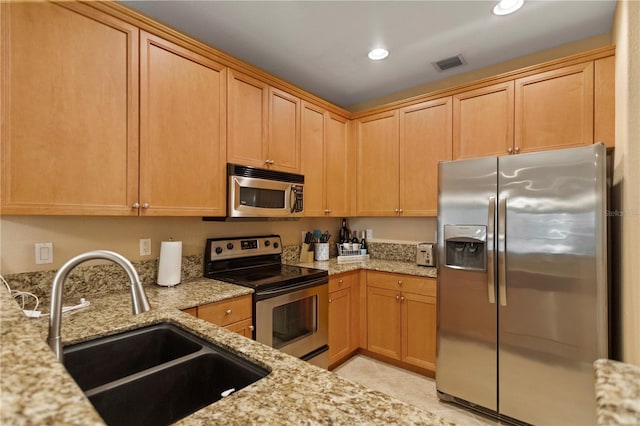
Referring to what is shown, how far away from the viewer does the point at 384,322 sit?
289cm

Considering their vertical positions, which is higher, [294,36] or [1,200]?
[294,36]

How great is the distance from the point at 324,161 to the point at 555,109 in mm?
1902

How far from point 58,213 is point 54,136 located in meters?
0.38

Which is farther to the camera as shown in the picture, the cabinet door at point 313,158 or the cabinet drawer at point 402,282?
the cabinet door at point 313,158

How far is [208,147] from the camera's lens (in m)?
2.17

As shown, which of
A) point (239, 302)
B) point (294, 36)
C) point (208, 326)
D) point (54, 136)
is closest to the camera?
point (208, 326)

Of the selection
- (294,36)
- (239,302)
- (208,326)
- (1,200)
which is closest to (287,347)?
(239,302)

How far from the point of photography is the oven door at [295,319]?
212 cm

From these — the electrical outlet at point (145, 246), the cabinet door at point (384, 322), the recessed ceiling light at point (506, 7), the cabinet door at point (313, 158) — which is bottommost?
the cabinet door at point (384, 322)

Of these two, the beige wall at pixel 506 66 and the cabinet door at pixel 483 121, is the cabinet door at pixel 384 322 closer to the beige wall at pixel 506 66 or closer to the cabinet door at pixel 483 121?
the cabinet door at pixel 483 121

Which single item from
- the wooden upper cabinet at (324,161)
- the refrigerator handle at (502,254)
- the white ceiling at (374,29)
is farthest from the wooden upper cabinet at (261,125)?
the refrigerator handle at (502,254)

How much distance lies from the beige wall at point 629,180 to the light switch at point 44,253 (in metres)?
2.92

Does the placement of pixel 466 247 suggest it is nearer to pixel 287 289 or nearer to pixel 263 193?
pixel 287 289

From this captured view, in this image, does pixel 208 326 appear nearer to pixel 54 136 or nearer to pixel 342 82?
pixel 54 136
